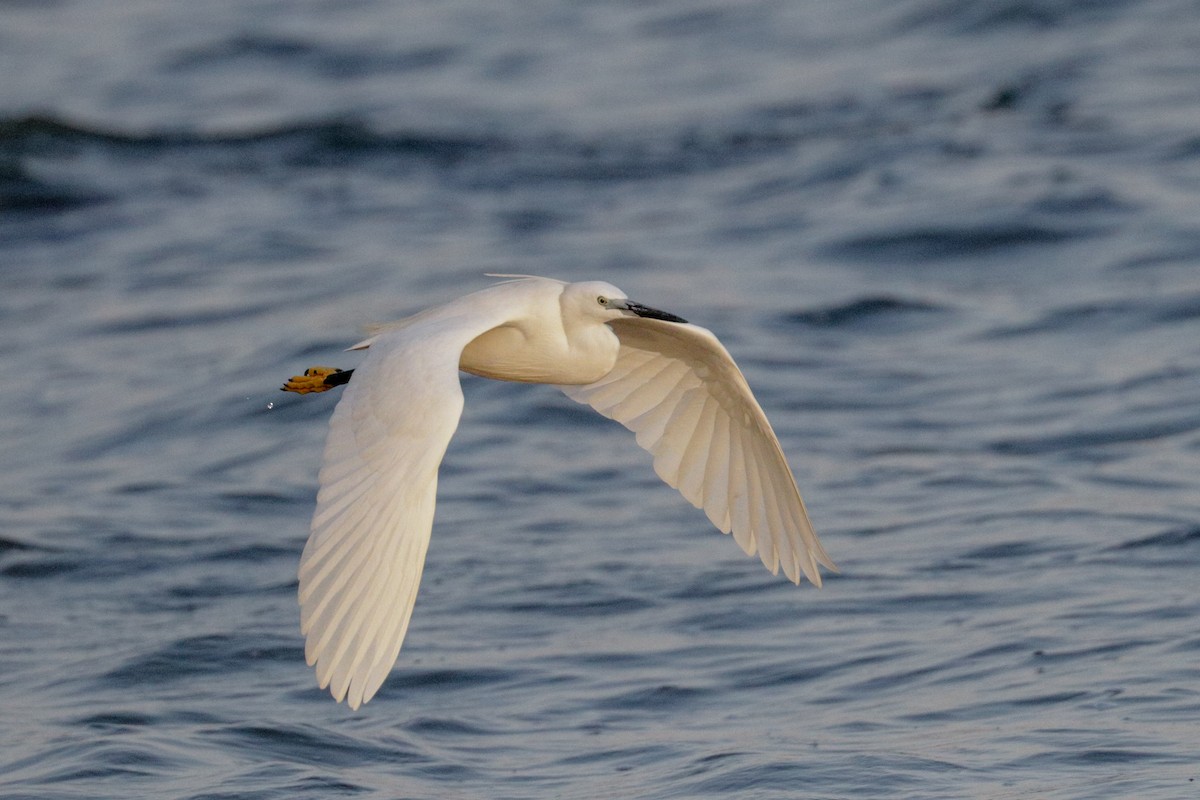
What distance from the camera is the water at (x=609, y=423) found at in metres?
6.85

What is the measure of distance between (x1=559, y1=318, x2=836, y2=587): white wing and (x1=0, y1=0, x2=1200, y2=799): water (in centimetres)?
79

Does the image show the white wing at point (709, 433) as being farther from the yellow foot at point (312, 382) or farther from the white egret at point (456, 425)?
the yellow foot at point (312, 382)

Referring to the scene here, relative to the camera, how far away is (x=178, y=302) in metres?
13.7

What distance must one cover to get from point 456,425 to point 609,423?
6401 millimetres

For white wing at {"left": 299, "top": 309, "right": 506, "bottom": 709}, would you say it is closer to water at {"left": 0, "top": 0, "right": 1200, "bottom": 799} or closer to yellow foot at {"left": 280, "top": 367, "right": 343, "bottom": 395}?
yellow foot at {"left": 280, "top": 367, "right": 343, "bottom": 395}

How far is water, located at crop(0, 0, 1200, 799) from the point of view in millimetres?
6848

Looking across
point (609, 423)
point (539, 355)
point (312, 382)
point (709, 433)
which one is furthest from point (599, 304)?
point (609, 423)

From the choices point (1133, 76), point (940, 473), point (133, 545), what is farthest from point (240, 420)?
point (1133, 76)

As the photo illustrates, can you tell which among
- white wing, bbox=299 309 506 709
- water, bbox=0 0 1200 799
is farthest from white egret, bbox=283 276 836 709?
water, bbox=0 0 1200 799

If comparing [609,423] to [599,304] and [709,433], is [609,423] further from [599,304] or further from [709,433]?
[599,304]

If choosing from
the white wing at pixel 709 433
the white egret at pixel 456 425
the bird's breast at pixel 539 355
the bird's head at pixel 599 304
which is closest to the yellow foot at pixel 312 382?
the white egret at pixel 456 425

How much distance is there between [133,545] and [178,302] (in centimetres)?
442

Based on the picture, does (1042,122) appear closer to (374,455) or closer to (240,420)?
(240,420)

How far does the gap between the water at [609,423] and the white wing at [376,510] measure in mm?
1896
